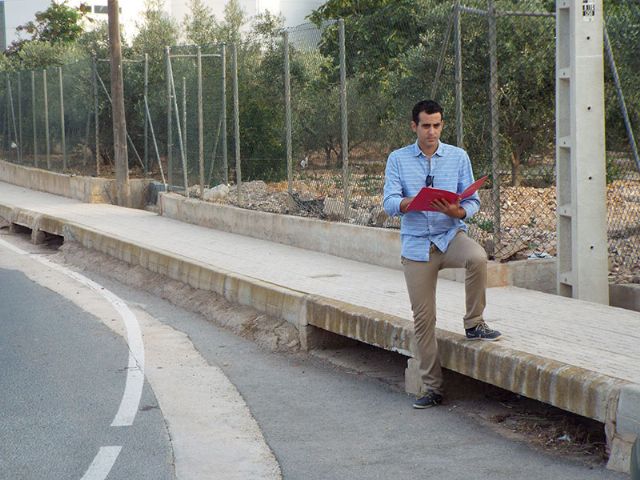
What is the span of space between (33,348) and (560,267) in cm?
495

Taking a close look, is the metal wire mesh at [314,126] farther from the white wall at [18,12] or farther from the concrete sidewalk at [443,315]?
the white wall at [18,12]

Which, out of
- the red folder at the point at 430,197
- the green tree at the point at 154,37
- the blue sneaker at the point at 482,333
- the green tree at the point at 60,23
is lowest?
the blue sneaker at the point at 482,333

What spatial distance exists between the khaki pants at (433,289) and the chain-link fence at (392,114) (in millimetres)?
3190

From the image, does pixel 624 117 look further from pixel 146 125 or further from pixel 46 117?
pixel 46 117

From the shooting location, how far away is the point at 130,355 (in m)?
10.2

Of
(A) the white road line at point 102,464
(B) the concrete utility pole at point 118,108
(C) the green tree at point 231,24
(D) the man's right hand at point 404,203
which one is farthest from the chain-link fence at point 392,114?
(C) the green tree at point 231,24

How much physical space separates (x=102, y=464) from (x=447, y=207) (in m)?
2.78

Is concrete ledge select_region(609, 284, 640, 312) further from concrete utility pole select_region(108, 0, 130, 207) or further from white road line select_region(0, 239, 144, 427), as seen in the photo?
concrete utility pole select_region(108, 0, 130, 207)

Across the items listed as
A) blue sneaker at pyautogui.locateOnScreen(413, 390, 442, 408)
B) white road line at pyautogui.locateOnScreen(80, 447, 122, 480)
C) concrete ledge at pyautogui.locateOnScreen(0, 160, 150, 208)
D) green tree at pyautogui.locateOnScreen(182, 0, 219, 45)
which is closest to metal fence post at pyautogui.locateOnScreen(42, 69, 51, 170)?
concrete ledge at pyautogui.locateOnScreen(0, 160, 150, 208)

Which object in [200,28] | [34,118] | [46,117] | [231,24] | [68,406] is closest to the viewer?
[68,406]

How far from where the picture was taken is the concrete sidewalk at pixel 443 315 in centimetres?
687

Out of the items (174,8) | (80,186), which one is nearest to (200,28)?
(80,186)

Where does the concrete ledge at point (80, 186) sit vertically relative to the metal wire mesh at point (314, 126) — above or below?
below

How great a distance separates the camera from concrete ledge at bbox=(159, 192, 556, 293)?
11484 millimetres
